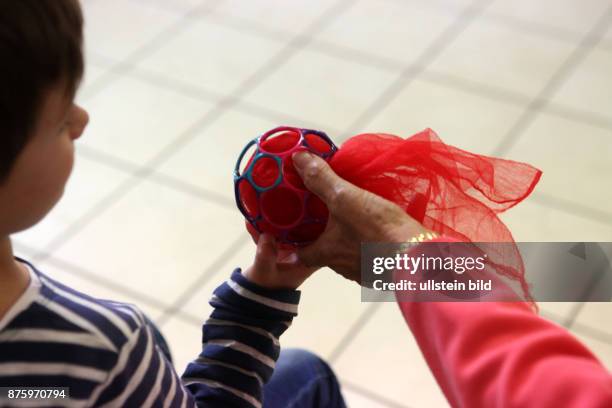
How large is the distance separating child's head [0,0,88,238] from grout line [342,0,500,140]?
5.00 feet

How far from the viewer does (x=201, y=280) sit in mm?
1801

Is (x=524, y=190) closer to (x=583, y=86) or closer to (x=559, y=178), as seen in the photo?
(x=559, y=178)

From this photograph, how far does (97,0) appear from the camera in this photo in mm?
2791

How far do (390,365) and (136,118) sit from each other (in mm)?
1025

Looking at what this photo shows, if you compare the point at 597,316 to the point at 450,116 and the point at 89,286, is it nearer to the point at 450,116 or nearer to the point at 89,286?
the point at 450,116

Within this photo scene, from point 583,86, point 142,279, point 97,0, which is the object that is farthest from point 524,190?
point 97,0

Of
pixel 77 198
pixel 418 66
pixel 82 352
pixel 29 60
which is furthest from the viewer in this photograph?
pixel 418 66

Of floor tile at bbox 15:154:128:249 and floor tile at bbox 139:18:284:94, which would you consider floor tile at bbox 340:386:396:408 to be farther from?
floor tile at bbox 139:18:284:94

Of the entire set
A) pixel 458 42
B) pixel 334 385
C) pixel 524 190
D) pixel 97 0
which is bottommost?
pixel 97 0

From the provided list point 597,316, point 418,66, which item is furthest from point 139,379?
point 418,66

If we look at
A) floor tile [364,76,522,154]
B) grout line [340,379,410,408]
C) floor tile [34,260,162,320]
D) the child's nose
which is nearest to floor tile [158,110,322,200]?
floor tile [364,76,522,154]

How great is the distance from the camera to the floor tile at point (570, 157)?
1969 mm

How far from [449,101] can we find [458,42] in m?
0.30

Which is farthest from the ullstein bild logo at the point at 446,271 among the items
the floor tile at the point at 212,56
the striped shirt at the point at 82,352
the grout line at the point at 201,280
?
the floor tile at the point at 212,56
